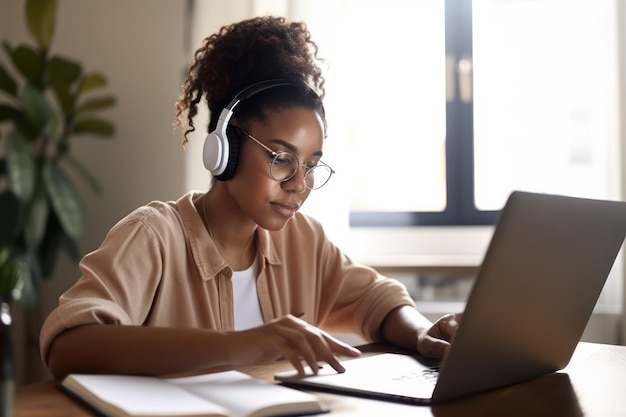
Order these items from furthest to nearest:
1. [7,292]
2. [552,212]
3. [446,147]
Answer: [446,147] → [552,212] → [7,292]

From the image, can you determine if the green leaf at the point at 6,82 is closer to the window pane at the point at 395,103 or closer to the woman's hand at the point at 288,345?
the woman's hand at the point at 288,345

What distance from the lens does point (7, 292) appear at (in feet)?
1.63

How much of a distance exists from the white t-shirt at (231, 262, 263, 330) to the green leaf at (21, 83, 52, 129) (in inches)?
30.5

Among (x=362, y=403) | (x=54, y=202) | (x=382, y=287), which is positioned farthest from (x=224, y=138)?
(x=54, y=202)

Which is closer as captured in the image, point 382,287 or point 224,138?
point 224,138

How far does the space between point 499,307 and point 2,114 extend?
0.55 m

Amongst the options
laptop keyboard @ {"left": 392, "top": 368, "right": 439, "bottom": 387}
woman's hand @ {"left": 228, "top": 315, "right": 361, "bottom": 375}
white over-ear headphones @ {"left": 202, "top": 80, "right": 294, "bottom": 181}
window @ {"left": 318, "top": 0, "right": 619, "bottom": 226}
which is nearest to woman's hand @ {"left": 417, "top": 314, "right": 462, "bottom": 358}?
laptop keyboard @ {"left": 392, "top": 368, "right": 439, "bottom": 387}

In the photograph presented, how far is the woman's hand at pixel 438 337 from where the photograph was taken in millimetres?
1147

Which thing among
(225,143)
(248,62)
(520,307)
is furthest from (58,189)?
(248,62)

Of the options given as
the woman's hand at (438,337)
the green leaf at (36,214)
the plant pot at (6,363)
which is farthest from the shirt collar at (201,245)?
the plant pot at (6,363)

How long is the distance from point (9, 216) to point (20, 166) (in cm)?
9

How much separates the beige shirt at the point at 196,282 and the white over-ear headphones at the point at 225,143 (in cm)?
11

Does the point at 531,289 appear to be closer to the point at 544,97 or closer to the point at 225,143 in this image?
the point at 225,143

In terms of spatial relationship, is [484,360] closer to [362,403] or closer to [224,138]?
[362,403]
